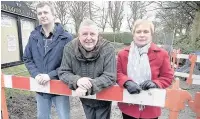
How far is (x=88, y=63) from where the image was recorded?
2531 millimetres

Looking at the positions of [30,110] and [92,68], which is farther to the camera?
[30,110]

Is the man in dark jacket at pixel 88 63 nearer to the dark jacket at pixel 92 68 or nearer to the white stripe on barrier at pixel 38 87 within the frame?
the dark jacket at pixel 92 68

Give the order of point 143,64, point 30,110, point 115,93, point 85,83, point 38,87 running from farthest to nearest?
1. point 30,110
2. point 38,87
3. point 115,93
4. point 143,64
5. point 85,83

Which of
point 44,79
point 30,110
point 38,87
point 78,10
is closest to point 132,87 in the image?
point 44,79

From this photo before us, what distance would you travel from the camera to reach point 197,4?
15.0 metres

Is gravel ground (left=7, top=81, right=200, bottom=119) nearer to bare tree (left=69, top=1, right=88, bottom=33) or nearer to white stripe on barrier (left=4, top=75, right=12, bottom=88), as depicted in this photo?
white stripe on barrier (left=4, top=75, right=12, bottom=88)

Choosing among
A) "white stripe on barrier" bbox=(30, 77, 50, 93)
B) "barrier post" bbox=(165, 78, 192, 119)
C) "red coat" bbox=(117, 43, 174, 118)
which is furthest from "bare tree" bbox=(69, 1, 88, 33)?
"barrier post" bbox=(165, 78, 192, 119)

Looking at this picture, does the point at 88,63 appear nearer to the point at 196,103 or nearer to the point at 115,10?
the point at 196,103

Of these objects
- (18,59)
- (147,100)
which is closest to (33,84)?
(147,100)

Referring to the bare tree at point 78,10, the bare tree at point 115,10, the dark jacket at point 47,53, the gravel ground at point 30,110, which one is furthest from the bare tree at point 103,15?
the dark jacket at point 47,53

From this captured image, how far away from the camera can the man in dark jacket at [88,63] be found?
7.90ft

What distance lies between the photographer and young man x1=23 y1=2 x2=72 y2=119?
9.39 ft

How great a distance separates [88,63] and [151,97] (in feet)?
2.35

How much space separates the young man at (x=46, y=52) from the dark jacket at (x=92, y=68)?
0.29m
